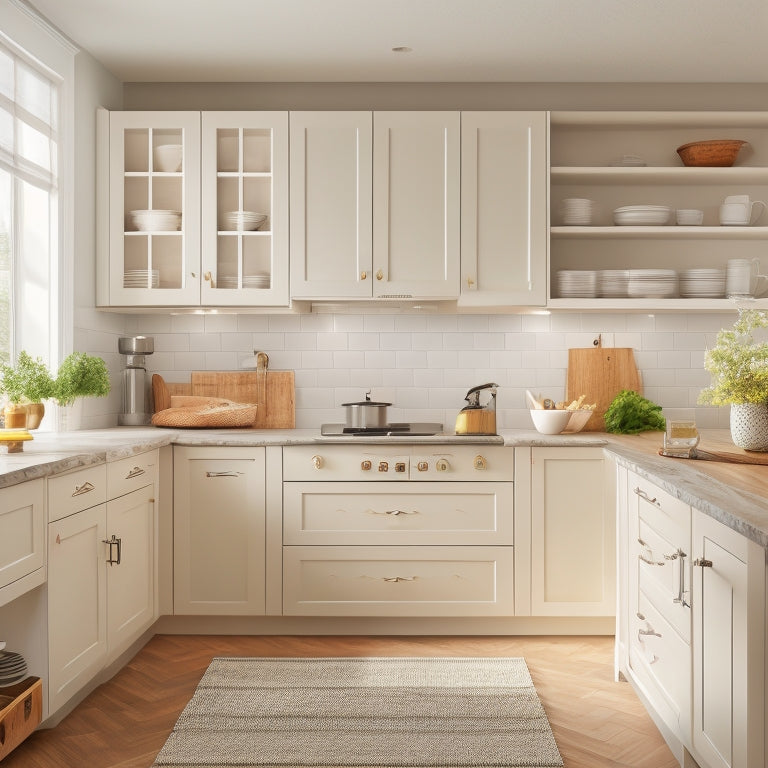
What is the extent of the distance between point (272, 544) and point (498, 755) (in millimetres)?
1478

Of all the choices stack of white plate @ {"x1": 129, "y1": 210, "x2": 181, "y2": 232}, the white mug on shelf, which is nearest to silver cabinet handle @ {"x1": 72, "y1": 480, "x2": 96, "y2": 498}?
stack of white plate @ {"x1": 129, "y1": 210, "x2": 181, "y2": 232}

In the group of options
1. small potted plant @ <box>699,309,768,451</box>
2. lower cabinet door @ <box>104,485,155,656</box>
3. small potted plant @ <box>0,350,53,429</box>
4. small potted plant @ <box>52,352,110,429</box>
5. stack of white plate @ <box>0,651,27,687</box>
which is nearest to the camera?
stack of white plate @ <box>0,651,27,687</box>

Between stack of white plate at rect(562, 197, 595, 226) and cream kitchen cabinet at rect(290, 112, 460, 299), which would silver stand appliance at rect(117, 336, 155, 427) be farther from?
stack of white plate at rect(562, 197, 595, 226)

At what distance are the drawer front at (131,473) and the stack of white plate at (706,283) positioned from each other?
2.76m

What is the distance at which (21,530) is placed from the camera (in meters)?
2.33

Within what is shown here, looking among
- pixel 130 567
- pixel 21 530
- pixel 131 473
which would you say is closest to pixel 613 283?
pixel 131 473

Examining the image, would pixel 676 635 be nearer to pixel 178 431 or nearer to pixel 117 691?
pixel 117 691

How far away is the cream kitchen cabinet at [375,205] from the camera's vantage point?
3.90 metres

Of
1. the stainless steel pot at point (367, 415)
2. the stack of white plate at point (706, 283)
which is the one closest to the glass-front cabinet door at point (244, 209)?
the stainless steel pot at point (367, 415)

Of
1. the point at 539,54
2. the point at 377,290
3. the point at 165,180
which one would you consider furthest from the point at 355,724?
the point at 539,54

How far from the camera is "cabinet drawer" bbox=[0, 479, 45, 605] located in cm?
223

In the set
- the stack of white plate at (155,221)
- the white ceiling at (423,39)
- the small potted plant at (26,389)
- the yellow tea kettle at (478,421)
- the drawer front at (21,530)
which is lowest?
the drawer front at (21,530)

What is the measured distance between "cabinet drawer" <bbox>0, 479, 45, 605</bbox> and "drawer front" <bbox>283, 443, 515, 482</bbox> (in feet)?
4.35

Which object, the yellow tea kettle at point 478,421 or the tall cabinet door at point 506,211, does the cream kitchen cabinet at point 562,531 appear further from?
the tall cabinet door at point 506,211
